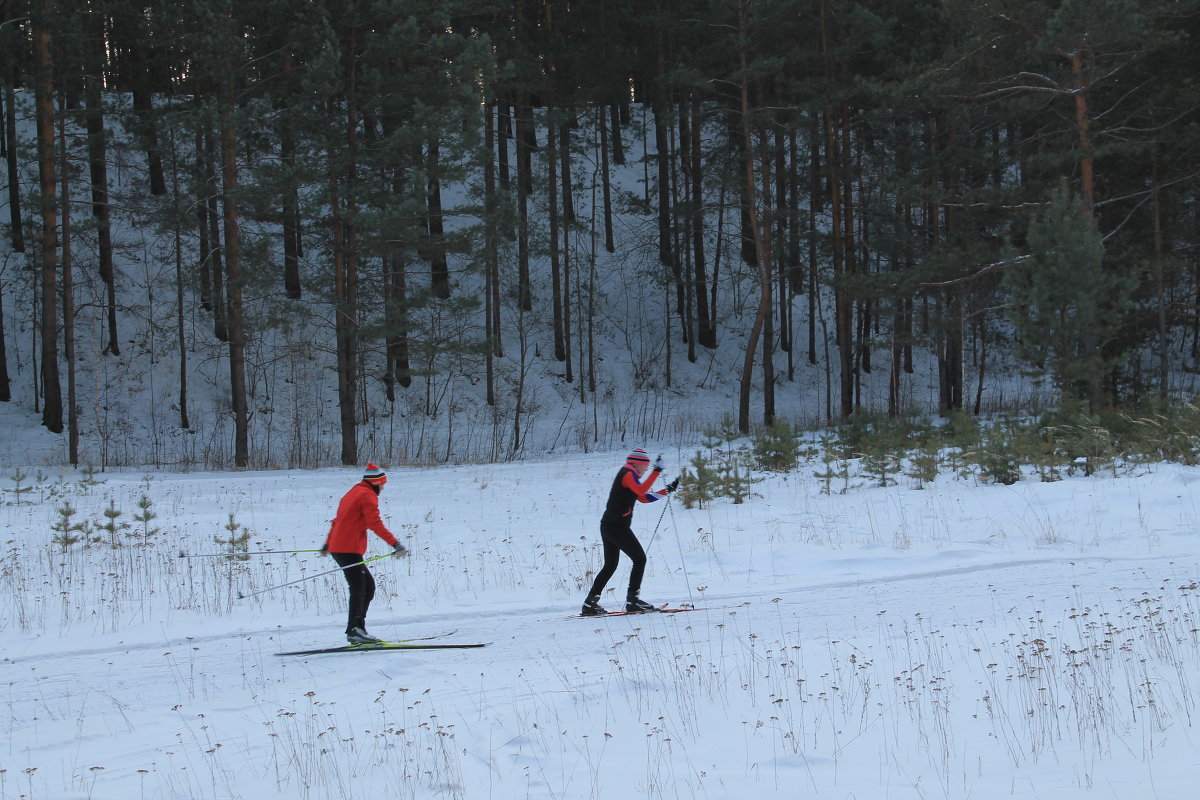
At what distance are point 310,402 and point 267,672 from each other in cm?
2436

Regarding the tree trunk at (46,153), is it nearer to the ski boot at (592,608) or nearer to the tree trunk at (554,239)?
the tree trunk at (554,239)

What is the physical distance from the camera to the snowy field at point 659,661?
18.8 ft

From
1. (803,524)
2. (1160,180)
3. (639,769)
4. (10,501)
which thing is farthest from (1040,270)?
(10,501)

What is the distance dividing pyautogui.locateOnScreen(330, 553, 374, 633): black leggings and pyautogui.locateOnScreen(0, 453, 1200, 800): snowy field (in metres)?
0.37

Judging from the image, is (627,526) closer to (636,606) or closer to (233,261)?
(636,606)

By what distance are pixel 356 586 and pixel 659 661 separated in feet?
9.72

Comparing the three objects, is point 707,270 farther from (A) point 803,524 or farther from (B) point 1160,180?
(A) point 803,524

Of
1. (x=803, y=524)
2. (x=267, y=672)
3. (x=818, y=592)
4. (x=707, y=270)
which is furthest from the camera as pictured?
(x=707, y=270)

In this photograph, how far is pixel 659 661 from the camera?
7707 millimetres

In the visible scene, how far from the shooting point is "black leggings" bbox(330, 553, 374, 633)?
28.7ft

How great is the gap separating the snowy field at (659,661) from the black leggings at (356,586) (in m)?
0.37

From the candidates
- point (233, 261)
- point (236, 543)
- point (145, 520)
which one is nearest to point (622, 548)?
point (236, 543)

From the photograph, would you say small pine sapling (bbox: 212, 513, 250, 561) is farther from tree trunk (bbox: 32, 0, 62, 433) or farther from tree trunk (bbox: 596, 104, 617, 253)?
tree trunk (bbox: 596, 104, 617, 253)

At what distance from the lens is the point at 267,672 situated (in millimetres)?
8039
